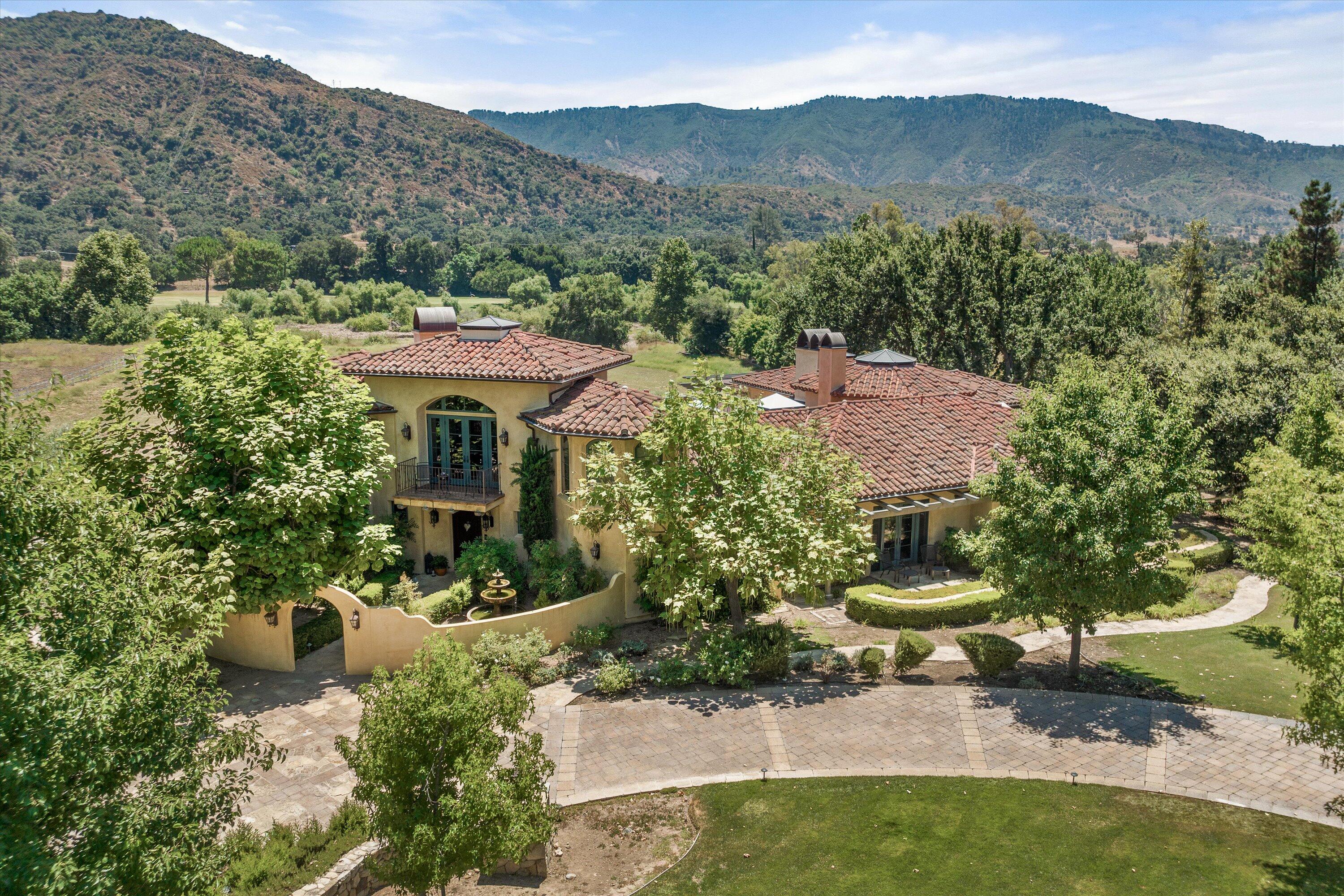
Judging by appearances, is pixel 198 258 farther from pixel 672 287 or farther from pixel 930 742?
pixel 930 742

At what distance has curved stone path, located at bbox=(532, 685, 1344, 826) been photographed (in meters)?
17.8

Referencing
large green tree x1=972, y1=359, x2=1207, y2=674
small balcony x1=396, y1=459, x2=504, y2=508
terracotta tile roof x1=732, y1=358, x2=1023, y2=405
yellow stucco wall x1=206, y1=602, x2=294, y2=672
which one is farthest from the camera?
terracotta tile roof x1=732, y1=358, x2=1023, y2=405

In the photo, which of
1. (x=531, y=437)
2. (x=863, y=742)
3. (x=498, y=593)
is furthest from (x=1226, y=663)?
(x=531, y=437)

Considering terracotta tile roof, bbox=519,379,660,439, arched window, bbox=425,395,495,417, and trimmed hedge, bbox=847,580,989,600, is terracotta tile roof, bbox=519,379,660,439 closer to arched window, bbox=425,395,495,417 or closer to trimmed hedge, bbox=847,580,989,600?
arched window, bbox=425,395,495,417

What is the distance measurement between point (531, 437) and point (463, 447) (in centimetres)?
276

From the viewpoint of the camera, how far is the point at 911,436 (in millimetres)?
32500

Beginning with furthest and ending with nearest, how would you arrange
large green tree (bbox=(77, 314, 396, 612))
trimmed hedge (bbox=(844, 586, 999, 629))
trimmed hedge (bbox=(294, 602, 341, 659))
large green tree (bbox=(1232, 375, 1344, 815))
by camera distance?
1. trimmed hedge (bbox=(844, 586, 999, 629))
2. trimmed hedge (bbox=(294, 602, 341, 659))
3. large green tree (bbox=(77, 314, 396, 612))
4. large green tree (bbox=(1232, 375, 1344, 815))

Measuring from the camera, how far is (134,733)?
9.42 meters

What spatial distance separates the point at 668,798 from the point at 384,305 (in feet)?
351

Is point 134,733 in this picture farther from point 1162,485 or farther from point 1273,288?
point 1273,288

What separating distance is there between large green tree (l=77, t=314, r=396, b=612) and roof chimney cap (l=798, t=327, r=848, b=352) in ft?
68.3

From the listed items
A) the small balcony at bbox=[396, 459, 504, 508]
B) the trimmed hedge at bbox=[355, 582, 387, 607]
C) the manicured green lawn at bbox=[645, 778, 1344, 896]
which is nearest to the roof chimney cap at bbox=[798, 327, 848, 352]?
the small balcony at bbox=[396, 459, 504, 508]

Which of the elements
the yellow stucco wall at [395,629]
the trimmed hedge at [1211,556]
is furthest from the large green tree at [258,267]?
the trimmed hedge at [1211,556]

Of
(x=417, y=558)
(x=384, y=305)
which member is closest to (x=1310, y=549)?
(x=417, y=558)
